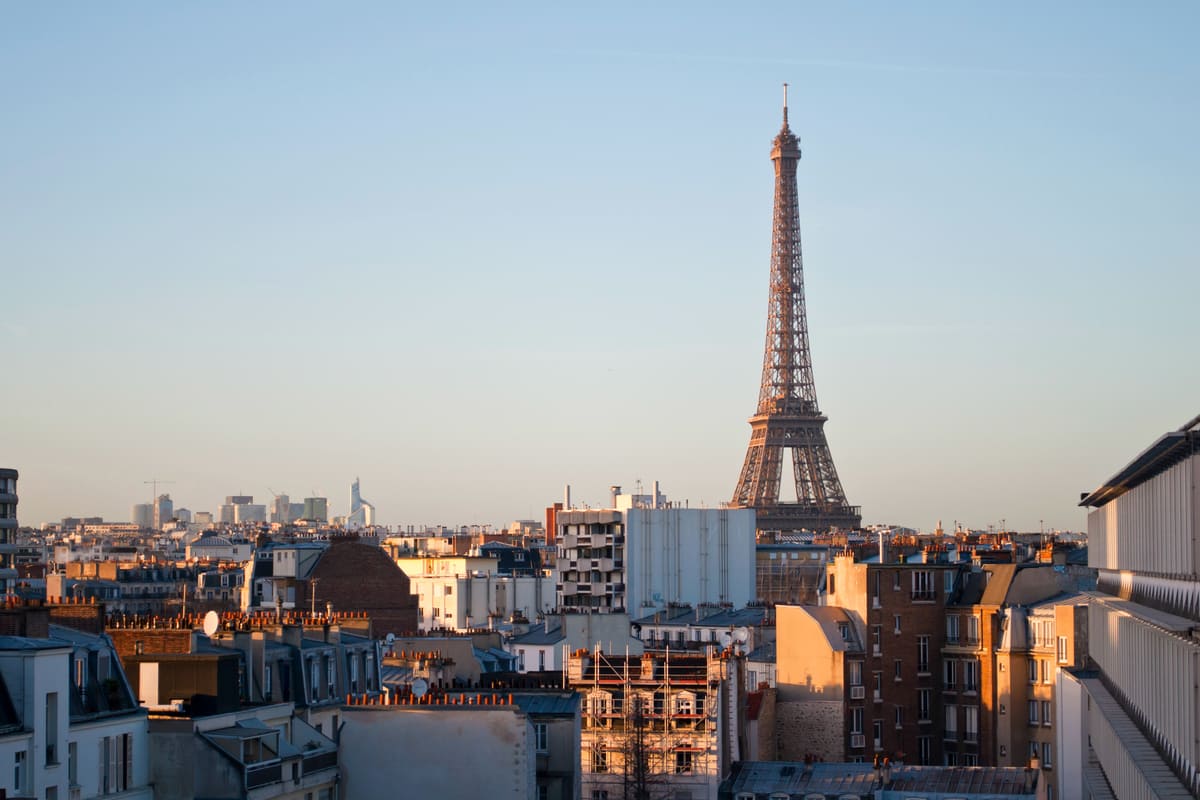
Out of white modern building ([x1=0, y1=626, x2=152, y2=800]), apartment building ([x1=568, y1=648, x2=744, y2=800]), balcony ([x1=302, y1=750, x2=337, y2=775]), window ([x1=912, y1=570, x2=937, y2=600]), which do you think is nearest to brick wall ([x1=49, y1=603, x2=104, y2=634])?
white modern building ([x1=0, y1=626, x2=152, y2=800])

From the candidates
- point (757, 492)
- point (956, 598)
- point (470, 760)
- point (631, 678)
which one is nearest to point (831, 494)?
point (757, 492)

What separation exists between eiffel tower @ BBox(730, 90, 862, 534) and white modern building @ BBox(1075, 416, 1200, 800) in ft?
428

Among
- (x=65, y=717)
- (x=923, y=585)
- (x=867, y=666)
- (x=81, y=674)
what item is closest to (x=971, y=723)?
(x=867, y=666)

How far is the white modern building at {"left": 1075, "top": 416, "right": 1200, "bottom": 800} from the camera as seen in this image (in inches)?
1013

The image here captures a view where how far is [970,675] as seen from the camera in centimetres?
6744

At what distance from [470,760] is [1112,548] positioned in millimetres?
14975

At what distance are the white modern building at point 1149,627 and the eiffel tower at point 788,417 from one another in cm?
13032

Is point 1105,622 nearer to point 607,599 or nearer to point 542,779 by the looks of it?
point 542,779

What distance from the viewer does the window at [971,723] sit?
6681 cm

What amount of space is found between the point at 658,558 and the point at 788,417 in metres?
79.0

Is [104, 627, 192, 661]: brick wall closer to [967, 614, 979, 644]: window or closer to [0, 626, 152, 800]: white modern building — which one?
[0, 626, 152, 800]: white modern building

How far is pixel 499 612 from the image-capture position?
111750 mm

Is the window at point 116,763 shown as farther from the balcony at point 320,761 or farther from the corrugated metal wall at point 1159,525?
the corrugated metal wall at point 1159,525

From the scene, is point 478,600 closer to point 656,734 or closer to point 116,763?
point 656,734
